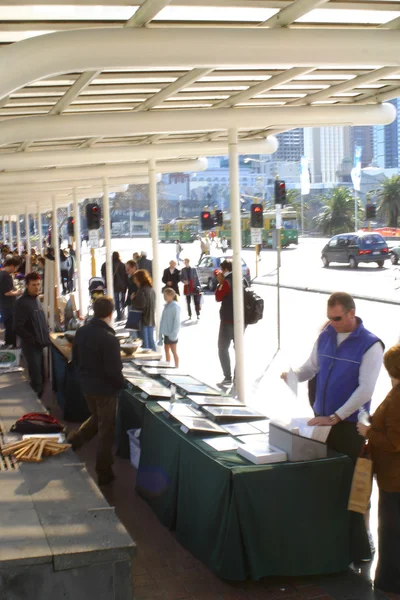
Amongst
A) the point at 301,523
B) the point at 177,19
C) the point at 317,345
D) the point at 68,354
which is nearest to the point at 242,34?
the point at 177,19

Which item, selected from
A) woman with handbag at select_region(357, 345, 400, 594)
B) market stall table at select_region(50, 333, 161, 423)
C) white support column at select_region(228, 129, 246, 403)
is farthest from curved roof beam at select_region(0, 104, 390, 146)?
woman with handbag at select_region(357, 345, 400, 594)

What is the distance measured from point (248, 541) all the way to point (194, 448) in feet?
2.76

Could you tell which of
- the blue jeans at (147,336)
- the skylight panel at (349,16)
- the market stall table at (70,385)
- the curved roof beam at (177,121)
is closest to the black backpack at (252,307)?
the market stall table at (70,385)

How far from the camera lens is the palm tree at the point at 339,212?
81562 mm

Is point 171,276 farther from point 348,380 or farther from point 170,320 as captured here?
point 348,380

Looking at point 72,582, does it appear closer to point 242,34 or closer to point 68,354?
point 242,34

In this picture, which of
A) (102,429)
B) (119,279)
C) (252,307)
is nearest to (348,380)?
(102,429)

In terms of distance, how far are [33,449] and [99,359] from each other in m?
1.59

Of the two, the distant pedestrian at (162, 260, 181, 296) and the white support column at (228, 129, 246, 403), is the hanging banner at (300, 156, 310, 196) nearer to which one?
the distant pedestrian at (162, 260, 181, 296)

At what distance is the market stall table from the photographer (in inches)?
411

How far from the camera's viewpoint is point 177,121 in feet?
33.2

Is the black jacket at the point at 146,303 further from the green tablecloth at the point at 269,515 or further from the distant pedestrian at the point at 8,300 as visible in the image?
the green tablecloth at the point at 269,515

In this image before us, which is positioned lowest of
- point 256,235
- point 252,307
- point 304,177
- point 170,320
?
point 170,320

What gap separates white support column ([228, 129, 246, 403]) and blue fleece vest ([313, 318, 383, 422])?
180 inches
